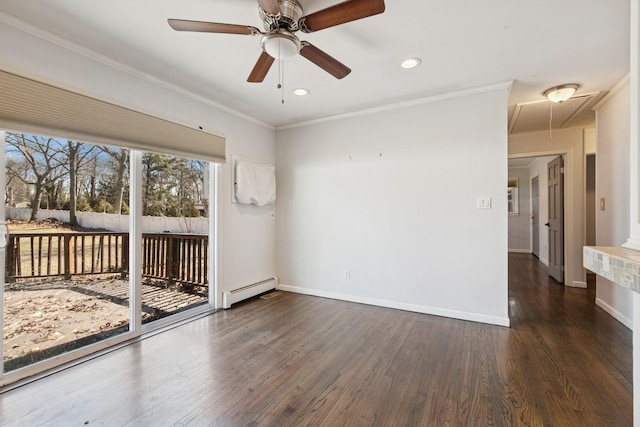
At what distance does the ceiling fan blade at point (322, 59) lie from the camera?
185 centimetres

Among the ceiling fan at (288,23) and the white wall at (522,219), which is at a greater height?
the ceiling fan at (288,23)

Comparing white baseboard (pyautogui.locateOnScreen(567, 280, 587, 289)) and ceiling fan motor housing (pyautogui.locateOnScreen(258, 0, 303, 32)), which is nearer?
ceiling fan motor housing (pyautogui.locateOnScreen(258, 0, 303, 32))

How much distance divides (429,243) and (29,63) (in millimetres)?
3792

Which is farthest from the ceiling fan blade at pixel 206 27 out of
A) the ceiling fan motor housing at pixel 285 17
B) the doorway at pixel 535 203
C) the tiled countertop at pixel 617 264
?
the doorway at pixel 535 203

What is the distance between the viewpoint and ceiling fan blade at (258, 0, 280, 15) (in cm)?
148

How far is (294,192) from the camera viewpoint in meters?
4.26

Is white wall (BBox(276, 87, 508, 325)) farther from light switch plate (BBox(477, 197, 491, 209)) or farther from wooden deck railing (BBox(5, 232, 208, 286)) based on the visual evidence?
wooden deck railing (BBox(5, 232, 208, 286))

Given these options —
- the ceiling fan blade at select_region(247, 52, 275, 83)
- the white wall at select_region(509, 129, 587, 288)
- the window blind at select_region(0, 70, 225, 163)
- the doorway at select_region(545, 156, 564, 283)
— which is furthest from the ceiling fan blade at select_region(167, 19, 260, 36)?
the doorway at select_region(545, 156, 564, 283)

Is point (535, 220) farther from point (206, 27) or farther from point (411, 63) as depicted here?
point (206, 27)

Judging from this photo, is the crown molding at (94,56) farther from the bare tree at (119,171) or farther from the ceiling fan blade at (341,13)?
the ceiling fan blade at (341,13)

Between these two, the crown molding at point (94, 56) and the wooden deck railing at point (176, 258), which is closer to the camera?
the crown molding at point (94, 56)

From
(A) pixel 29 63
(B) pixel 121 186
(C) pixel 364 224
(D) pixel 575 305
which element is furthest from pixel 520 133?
(A) pixel 29 63

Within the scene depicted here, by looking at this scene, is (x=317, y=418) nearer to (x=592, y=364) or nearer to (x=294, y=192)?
(x=592, y=364)

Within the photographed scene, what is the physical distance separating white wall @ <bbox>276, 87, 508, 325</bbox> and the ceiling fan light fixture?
198cm
